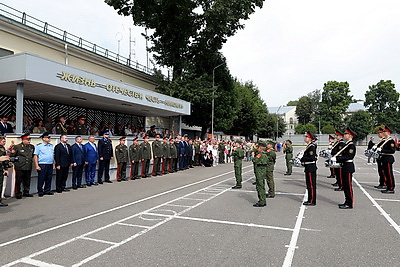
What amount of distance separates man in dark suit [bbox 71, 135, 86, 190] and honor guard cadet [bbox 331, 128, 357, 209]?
8.57m

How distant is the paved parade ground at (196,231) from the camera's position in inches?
173

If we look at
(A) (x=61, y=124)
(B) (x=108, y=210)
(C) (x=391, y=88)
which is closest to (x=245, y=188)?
(B) (x=108, y=210)

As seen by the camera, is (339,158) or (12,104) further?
(12,104)

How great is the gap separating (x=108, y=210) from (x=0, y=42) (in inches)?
479

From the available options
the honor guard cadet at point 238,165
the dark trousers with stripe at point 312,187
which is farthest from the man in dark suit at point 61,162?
the dark trousers with stripe at point 312,187

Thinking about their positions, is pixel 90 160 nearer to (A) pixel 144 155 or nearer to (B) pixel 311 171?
(A) pixel 144 155

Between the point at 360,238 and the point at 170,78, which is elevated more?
the point at 170,78


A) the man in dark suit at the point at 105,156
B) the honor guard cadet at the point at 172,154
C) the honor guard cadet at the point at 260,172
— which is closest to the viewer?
the honor guard cadet at the point at 260,172

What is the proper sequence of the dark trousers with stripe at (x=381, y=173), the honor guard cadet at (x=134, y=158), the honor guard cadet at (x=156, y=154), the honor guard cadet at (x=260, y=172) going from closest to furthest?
the honor guard cadet at (x=260, y=172) < the dark trousers with stripe at (x=381, y=173) < the honor guard cadet at (x=134, y=158) < the honor guard cadet at (x=156, y=154)

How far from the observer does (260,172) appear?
8031 millimetres

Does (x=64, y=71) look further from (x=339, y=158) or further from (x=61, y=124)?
(x=339, y=158)

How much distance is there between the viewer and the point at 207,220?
652 cm

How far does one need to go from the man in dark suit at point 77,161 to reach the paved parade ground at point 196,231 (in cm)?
161

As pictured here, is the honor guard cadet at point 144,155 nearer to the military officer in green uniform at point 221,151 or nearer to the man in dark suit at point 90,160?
the man in dark suit at point 90,160
